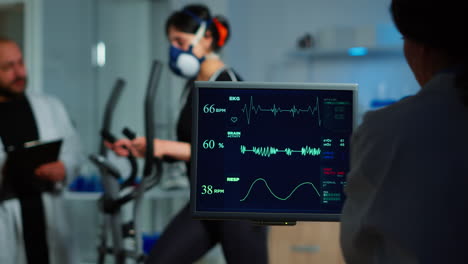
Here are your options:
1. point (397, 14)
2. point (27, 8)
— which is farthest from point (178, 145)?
point (27, 8)

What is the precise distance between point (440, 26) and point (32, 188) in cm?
200

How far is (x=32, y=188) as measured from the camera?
2.27 metres

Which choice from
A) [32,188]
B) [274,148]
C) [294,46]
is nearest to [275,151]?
[274,148]

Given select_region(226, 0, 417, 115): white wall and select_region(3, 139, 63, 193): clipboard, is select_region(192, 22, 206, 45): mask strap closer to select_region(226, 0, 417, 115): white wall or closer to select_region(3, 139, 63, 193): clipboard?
select_region(3, 139, 63, 193): clipboard

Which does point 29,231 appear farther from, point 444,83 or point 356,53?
point 356,53

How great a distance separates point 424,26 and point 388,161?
22 cm

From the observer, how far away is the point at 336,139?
3.84ft

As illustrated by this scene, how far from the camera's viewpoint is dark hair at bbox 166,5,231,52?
5.97ft

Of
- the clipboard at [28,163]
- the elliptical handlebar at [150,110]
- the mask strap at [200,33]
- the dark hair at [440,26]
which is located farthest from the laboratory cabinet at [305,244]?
the dark hair at [440,26]

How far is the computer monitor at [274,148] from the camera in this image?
116 centimetres

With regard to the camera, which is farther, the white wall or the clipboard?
the white wall

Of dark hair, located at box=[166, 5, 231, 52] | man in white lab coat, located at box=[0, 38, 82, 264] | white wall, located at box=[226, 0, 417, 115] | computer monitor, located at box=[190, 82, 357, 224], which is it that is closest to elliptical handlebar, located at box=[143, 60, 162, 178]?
dark hair, located at box=[166, 5, 231, 52]

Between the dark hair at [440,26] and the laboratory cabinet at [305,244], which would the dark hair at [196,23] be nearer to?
the dark hair at [440,26]

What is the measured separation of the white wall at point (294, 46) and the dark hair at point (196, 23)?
2002mm
